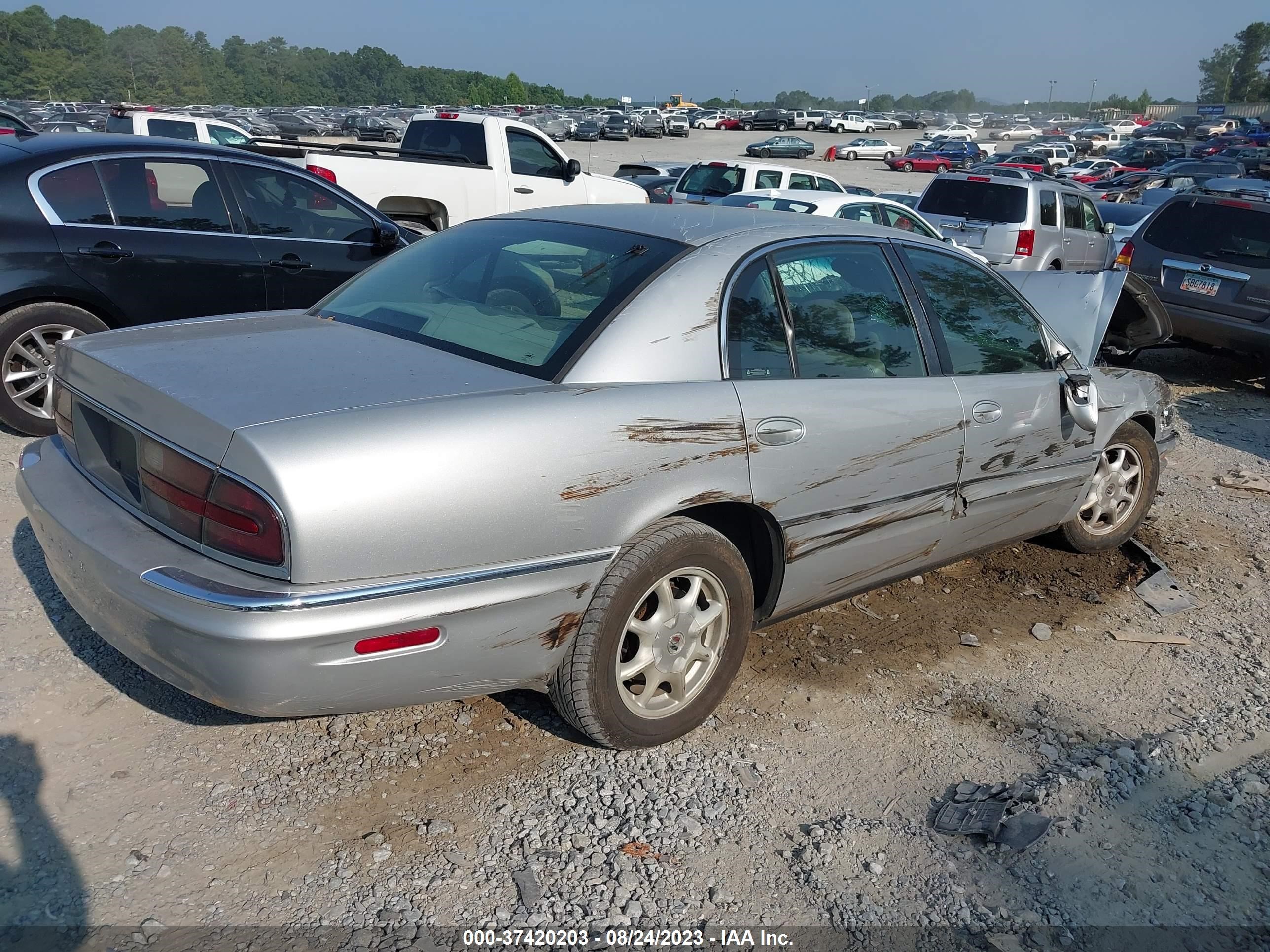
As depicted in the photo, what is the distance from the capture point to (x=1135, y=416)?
16.9 ft

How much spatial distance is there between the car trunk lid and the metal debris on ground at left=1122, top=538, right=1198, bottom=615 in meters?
3.43

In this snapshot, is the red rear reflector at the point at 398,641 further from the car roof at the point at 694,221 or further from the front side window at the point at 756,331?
the car roof at the point at 694,221

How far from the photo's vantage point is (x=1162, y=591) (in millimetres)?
5027

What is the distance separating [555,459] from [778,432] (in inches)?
34.1

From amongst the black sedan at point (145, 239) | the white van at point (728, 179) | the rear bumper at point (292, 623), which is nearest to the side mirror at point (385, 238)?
the black sedan at point (145, 239)

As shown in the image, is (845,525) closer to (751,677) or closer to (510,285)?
(751,677)

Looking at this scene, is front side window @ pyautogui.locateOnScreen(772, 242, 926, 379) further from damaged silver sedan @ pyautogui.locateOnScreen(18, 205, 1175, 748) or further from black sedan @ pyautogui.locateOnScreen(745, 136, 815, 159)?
black sedan @ pyautogui.locateOnScreen(745, 136, 815, 159)

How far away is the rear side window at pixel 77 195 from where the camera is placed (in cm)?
577

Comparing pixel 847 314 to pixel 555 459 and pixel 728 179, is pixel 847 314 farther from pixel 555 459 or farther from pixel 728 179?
pixel 728 179

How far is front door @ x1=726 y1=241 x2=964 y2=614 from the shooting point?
341 centimetres

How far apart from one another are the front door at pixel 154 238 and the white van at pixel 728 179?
9.47 metres

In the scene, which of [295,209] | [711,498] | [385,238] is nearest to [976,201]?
[385,238]

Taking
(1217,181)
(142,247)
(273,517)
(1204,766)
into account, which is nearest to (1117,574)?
(1204,766)

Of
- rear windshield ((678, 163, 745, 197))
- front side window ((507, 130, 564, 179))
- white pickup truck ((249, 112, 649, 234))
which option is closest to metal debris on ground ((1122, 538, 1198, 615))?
white pickup truck ((249, 112, 649, 234))
